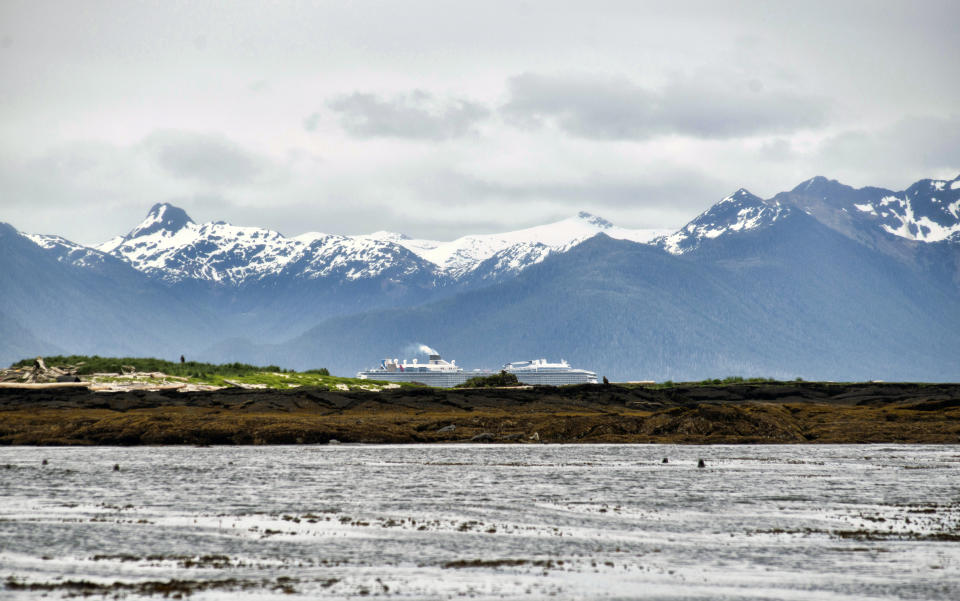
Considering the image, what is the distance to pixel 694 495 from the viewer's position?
1241 inches

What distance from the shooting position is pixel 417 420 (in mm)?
64750

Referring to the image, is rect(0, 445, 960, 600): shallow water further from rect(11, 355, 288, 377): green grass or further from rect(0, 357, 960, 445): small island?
rect(11, 355, 288, 377): green grass

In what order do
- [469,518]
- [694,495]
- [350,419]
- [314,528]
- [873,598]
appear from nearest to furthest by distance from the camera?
[873,598]
[314,528]
[469,518]
[694,495]
[350,419]

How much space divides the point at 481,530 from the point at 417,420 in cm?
4013

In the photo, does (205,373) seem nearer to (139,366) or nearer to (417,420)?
(139,366)

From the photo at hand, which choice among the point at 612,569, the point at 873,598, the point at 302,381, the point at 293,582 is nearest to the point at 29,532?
the point at 293,582

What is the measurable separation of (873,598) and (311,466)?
2669 centimetres

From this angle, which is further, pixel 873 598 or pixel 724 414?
pixel 724 414

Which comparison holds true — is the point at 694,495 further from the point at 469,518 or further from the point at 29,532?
the point at 29,532

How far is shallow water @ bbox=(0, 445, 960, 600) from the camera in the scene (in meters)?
18.9

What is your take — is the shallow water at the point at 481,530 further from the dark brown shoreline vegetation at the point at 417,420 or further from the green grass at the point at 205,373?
the green grass at the point at 205,373

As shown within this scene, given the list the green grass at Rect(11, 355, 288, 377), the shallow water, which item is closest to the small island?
the green grass at Rect(11, 355, 288, 377)

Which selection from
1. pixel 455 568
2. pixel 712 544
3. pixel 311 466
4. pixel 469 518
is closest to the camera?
pixel 455 568

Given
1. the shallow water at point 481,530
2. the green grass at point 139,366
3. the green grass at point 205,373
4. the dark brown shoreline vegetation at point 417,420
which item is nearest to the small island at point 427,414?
the dark brown shoreline vegetation at point 417,420
